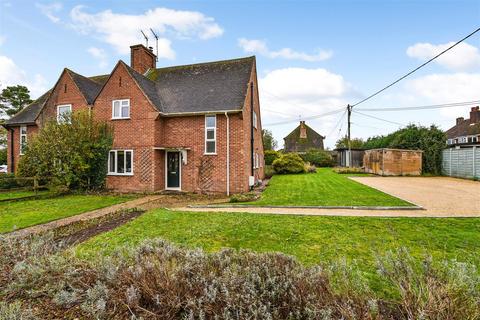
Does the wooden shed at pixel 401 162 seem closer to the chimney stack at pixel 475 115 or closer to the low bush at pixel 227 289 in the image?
the low bush at pixel 227 289

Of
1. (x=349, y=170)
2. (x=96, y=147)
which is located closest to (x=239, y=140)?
(x=96, y=147)

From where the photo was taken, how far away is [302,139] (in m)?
50.1

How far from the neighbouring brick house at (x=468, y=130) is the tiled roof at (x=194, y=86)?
145 feet

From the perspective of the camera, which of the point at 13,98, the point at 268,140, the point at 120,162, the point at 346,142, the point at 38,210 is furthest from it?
the point at 346,142

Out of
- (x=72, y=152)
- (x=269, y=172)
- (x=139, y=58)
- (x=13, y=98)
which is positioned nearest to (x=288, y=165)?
(x=269, y=172)

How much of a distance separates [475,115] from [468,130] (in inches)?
147

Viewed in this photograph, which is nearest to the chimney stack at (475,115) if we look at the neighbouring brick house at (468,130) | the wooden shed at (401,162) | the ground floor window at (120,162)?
the neighbouring brick house at (468,130)

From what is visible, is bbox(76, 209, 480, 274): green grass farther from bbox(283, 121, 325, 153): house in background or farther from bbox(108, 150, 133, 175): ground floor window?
Answer: bbox(283, 121, 325, 153): house in background

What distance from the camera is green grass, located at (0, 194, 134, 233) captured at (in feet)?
25.8

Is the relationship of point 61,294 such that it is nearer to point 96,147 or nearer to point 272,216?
point 272,216

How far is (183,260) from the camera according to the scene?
11.5ft

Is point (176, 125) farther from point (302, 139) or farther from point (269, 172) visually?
point (302, 139)

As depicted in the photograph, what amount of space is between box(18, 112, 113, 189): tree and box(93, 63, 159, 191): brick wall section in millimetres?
737

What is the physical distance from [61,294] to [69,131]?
44.8ft
